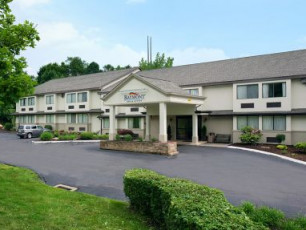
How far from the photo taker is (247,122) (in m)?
24.7

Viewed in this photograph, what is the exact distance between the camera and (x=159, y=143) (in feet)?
62.5

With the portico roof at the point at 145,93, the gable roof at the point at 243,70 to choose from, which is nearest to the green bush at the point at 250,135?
the gable roof at the point at 243,70

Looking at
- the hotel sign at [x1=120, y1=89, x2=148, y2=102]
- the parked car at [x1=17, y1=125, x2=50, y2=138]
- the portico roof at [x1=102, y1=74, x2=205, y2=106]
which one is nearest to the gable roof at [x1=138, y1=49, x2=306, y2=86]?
the portico roof at [x1=102, y1=74, x2=205, y2=106]

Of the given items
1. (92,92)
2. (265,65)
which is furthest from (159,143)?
(92,92)

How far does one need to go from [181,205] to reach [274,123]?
21.3 metres

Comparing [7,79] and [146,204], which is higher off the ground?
[7,79]

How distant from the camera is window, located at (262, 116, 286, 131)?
23.0 metres

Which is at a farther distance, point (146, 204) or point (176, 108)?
point (176, 108)

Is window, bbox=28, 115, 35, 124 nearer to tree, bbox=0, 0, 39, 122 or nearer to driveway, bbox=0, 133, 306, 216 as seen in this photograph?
driveway, bbox=0, 133, 306, 216

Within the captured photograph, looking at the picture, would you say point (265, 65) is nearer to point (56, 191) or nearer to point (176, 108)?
point (176, 108)

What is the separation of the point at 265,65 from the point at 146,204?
23537 millimetres

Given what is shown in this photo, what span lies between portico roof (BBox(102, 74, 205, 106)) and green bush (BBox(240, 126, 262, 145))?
525 centimetres

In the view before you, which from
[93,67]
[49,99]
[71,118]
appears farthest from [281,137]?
[93,67]

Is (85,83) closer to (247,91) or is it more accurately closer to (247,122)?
(247,91)
